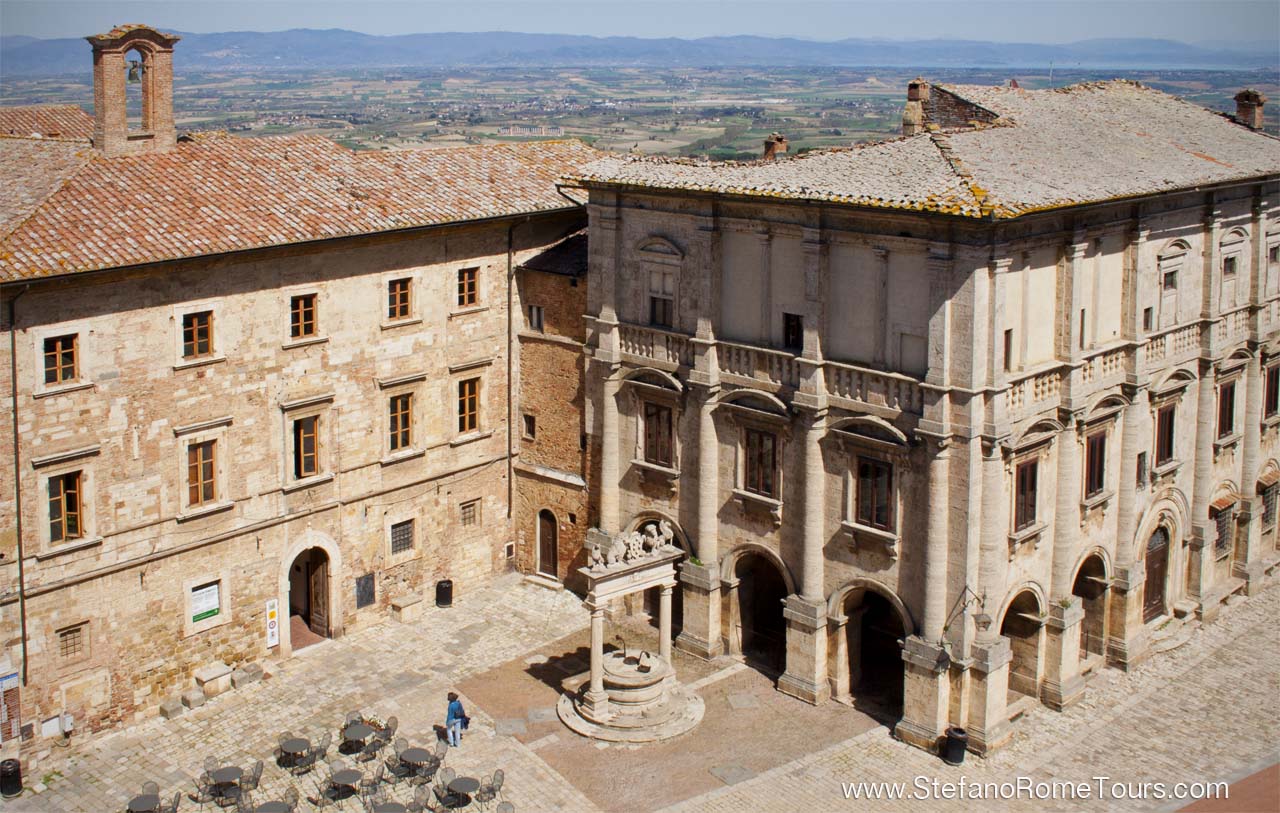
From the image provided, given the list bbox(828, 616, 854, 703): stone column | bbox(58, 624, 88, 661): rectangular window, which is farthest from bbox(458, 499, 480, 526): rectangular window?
bbox(828, 616, 854, 703): stone column

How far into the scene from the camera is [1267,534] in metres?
47.6

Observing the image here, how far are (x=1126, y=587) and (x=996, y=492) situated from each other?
7.64m

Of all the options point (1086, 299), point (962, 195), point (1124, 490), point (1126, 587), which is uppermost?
point (962, 195)

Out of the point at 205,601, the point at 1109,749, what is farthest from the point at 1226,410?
the point at 205,601

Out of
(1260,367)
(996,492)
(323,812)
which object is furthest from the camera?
(1260,367)

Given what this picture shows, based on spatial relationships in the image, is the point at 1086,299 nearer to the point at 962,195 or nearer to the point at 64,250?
the point at 962,195

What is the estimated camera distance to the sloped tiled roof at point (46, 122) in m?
53.6

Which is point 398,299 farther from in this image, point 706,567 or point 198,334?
point 706,567

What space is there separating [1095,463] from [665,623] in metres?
12.3

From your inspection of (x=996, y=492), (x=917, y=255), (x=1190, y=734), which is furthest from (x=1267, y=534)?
(x=917, y=255)

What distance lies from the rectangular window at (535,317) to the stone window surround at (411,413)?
4169 millimetres

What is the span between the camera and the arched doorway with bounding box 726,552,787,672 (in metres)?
40.7

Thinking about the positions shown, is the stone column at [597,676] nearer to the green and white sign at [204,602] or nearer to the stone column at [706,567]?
the stone column at [706,567]

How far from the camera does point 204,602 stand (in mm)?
38031
